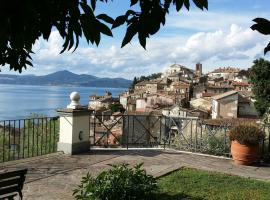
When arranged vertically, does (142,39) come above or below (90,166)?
above

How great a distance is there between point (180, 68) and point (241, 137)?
123509 mm

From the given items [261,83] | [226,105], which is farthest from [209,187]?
[226,105]


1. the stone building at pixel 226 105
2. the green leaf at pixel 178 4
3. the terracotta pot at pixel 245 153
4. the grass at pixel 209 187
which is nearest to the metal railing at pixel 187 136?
the terracotta pot at pixel 245 153

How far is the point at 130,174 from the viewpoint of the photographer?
231 inches

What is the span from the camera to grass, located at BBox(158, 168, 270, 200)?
6.81 m

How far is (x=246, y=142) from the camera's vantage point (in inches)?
373

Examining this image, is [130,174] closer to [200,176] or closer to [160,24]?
[200,176]

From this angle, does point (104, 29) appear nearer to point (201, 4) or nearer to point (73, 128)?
point (201, 4)

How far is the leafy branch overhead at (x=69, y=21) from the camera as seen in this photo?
1396 millimetres

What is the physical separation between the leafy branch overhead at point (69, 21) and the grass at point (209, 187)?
5164mm

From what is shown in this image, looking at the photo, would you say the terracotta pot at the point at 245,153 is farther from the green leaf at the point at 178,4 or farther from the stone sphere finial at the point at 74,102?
the green leaf at the point at 178,4

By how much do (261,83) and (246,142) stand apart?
1283 inches

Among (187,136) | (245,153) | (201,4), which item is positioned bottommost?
(245,153)

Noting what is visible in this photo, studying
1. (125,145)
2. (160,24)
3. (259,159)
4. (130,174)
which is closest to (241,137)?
(259,159)
